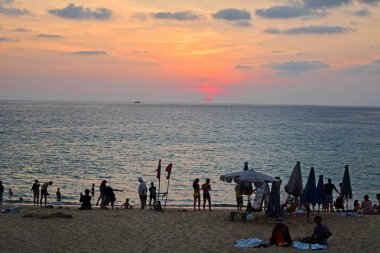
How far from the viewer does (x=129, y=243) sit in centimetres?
1465

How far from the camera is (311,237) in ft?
46.1

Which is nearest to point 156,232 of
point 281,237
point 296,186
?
point 281,237

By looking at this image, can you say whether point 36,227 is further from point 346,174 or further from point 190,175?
point 190,175

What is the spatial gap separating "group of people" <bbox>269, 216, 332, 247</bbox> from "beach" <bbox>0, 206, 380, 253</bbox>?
305mm

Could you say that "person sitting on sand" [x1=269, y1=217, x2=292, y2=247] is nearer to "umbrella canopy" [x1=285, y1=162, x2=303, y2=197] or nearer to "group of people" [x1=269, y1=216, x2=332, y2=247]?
"group of people" [x1=269, y1=216, x2=332, y2=247]

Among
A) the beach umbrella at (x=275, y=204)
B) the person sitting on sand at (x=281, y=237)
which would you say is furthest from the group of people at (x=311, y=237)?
the beach umbrella at (x=275, y=204)

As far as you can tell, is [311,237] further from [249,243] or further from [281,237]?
[249,243]

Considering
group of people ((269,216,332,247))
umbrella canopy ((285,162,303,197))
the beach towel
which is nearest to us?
group of people ((269,216,332,247))

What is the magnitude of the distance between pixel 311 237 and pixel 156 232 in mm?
5327

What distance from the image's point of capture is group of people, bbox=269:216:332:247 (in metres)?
13.9

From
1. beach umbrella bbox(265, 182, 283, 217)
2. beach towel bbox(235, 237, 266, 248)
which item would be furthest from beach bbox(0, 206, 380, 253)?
beach umbrella bbox(265, 182, 283, 217)

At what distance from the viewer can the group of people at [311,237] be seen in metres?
13.9

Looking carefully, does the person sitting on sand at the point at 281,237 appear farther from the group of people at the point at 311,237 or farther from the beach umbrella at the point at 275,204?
the beach umbrella at the point at 275,204

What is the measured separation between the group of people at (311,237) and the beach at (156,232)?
305mm
